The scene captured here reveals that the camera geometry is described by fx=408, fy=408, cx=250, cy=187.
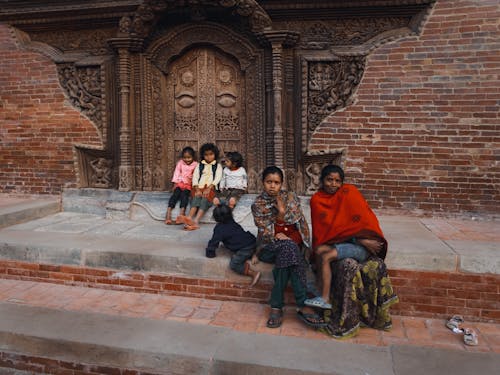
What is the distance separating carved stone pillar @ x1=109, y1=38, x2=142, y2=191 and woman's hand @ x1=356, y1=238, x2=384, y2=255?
4381 mm

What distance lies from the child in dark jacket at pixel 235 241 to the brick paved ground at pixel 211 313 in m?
0.35

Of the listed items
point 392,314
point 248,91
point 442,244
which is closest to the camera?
point 392,314

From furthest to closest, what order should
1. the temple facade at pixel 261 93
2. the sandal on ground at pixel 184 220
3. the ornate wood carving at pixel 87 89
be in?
the ornate wood carving at pixel 87 89 → the temple facade at pixel 261 93 → the sandal on ground at pixel 184 220

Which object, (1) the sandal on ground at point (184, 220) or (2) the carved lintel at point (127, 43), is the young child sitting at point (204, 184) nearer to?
(1) the sandal on ground at point (184, 220)

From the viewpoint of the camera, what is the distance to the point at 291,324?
12.0 feet

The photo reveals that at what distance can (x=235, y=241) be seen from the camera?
416 centimetres

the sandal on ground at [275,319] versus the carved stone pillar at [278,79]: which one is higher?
the carved stone pillar at [278,79]

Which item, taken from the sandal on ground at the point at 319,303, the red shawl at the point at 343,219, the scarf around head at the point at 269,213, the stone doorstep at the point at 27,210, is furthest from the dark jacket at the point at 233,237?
the stone doorstep at the point at 27,210

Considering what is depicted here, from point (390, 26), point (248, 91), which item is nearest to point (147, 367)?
point (248, 91)

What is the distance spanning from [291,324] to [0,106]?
677 centimetres

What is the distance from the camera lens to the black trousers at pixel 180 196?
19.7 feet

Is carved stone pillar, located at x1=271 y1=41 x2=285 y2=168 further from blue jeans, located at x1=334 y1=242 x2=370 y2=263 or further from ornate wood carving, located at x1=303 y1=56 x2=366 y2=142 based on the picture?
blue jeans, located at x1=334 y1=242 x2=370 y2=263

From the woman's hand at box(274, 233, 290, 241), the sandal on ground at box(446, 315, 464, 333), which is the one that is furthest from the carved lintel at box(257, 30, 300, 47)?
the sandal on ground at box(446, 315, 464, 333)

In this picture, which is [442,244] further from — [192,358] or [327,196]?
[192,358]
